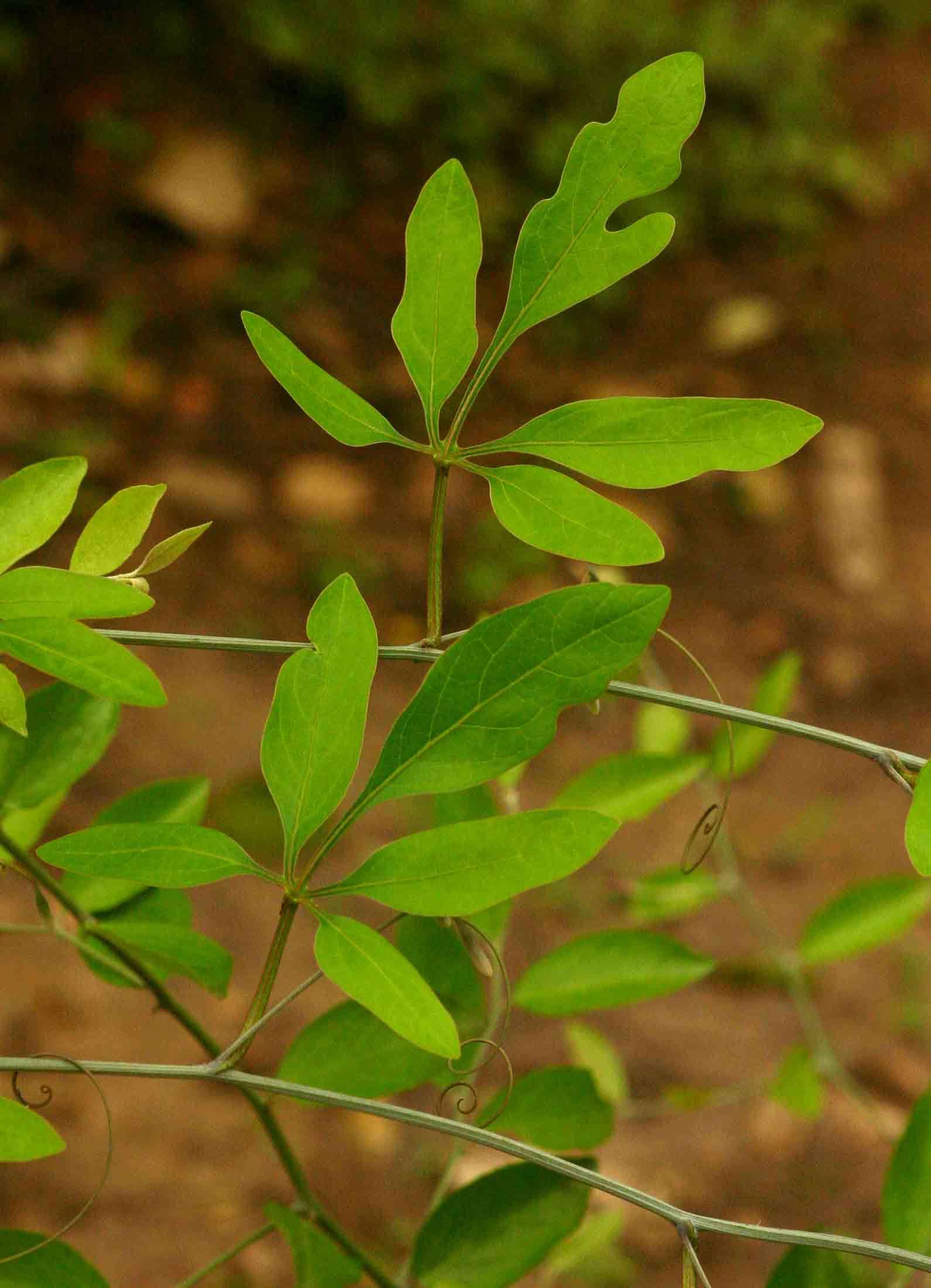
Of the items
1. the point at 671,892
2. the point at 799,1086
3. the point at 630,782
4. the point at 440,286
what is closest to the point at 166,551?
the point at 440,286

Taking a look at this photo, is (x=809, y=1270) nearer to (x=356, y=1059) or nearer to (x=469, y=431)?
(x=356, y=1059)

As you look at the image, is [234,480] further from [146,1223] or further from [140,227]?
[146,1223]

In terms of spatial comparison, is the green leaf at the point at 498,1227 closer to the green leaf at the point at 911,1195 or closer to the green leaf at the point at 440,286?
the green leaf at the point at 911,1195

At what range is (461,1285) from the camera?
1.69 feet

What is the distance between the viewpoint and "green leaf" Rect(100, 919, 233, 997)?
0.49 m

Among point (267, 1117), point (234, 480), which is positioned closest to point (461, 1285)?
point (267, 1117)

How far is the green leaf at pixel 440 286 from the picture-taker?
397mm

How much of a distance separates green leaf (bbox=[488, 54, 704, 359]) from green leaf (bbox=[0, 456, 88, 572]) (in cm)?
15

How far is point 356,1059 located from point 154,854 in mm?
177

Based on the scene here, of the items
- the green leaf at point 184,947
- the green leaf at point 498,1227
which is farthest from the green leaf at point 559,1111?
the green leaf at point 184,947

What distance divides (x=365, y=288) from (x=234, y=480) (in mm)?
539

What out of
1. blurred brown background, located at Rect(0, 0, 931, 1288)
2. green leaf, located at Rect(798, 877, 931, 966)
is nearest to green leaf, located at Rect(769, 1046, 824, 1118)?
green leaf, located at Rect(798, 877, 931, 966)

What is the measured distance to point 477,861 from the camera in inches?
14.5

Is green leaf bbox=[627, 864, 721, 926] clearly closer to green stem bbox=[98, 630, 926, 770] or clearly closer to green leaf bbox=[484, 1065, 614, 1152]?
green leaf bbox=[484, 1065, 614, 1152]
